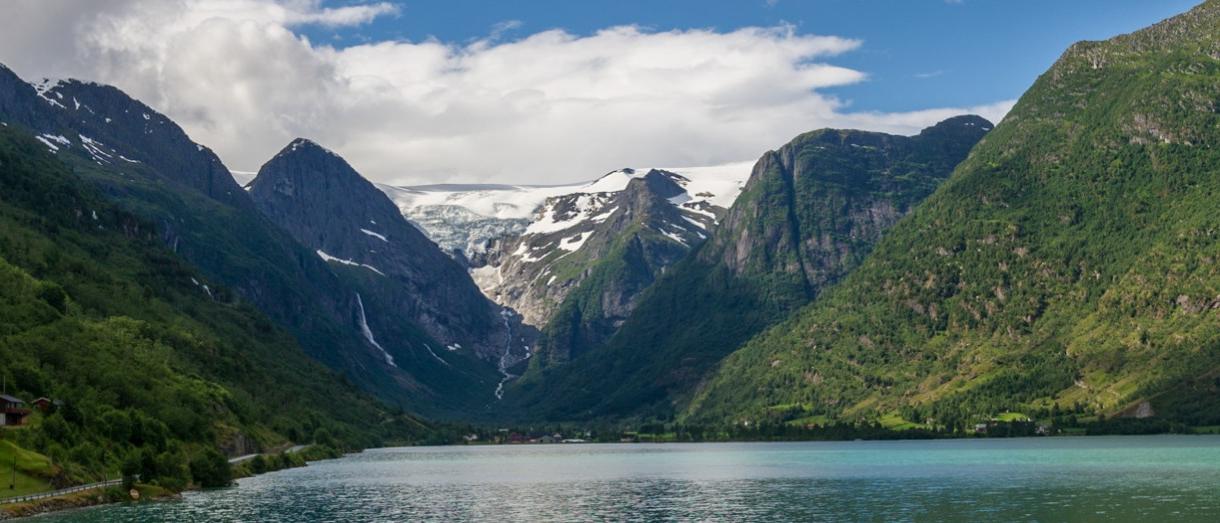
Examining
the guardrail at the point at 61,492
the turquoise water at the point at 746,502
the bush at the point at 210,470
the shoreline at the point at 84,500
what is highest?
the bush at the point at 210,470

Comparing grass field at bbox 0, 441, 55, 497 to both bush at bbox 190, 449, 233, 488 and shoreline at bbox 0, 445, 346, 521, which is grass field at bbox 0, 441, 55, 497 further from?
bush at bbox 190, 449, 233, 488

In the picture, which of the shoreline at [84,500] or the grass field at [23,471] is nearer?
the shoreline at [84,500]

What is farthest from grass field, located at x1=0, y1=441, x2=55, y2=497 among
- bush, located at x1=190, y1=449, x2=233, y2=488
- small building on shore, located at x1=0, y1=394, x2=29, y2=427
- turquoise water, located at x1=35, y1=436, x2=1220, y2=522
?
bush, located at x1=190, y1=449, x2=233, y2=488

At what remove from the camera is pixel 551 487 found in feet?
651

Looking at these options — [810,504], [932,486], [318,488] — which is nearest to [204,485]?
[318,488]

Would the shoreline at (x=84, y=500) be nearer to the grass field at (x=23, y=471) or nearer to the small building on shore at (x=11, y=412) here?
the grass field at (x=23, y=471)

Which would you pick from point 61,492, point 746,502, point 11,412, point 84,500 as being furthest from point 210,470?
point 746,502

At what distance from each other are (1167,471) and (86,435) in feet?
482

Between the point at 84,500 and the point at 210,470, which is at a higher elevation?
the point at 210,470

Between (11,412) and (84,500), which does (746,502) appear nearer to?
(84,500)

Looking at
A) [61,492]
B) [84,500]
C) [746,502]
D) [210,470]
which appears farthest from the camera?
[210,470]

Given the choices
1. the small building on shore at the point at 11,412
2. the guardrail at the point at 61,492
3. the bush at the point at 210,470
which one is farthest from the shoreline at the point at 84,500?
the small building on shore at the point at 11,412

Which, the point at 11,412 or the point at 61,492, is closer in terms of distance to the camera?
the point at 61,492

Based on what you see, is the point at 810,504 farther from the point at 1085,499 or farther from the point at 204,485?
the point at 204,485
